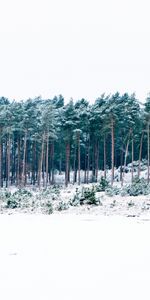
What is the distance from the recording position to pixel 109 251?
318 inches

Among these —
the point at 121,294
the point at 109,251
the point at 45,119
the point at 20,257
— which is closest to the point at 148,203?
the point at 109,251

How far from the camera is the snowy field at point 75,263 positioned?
5078mm

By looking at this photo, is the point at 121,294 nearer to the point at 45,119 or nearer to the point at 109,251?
the point at 109,251

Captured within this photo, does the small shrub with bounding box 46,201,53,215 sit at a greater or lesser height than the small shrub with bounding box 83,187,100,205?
lesser

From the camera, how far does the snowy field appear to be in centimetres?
508

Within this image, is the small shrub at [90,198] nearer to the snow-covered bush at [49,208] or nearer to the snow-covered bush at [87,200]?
the snow-covered bush at [87,200]

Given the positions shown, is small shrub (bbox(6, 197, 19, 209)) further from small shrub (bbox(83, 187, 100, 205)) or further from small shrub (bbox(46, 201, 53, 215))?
small shrub (bbox(83, 187, 100, 205))

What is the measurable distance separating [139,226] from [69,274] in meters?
6.43

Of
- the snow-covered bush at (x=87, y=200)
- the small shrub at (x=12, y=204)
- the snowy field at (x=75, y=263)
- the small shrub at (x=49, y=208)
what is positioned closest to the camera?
the snowy field at (x=75, y=263)

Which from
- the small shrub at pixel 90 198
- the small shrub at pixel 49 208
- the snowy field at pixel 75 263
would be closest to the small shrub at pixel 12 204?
the small shrub at pixel 49 208

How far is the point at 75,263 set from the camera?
271 inches

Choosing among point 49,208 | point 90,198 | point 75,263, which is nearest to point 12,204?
point 49,208

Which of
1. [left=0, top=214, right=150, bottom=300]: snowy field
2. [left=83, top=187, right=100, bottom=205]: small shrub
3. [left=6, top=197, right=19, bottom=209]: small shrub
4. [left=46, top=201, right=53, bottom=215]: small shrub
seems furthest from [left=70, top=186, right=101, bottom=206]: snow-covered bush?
[left=0, top=214, right=150, bottom=300]: snowy field

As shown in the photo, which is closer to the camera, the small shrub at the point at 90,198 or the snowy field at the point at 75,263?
the snowy field at the point at 75,263
